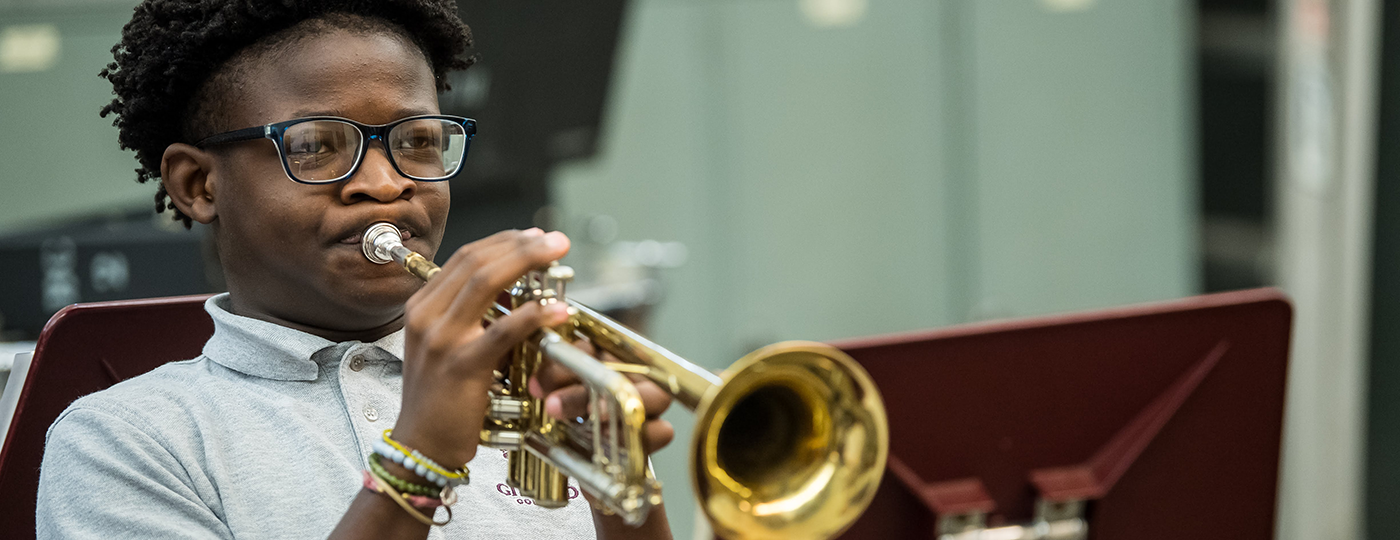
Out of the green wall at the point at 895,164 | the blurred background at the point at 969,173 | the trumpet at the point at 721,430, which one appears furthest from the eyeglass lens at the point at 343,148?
the green wall at the point at 895,164

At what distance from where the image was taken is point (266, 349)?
1284mm

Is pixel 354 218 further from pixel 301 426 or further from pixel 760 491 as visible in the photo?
pixel 760 491

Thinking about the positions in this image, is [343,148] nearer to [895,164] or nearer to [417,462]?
[417,462]

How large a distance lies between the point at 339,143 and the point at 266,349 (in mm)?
240

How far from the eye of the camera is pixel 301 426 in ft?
4.08

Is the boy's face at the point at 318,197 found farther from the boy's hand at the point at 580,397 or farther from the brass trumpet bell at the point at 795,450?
the brass trumpet bell at the point at 795,450

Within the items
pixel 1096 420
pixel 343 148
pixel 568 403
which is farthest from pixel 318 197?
pixel 1096 420

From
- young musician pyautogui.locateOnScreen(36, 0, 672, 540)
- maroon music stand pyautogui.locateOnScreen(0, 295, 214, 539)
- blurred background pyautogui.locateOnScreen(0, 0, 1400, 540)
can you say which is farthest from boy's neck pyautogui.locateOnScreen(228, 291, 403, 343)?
blurred background pyautogui.locateOnScreen(0, 0, 1400, 540)

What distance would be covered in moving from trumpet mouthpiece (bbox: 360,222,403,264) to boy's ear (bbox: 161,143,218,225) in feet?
0.68

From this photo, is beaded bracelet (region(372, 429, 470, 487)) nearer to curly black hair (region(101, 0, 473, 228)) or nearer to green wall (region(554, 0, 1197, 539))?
curly black hair (region(101, 0, 473, 228))

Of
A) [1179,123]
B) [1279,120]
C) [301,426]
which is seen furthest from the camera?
[1179,123]

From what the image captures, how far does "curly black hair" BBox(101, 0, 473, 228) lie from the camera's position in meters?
1.31

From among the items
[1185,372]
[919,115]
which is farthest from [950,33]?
[1185,372]

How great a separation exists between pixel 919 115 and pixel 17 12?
2922mm
